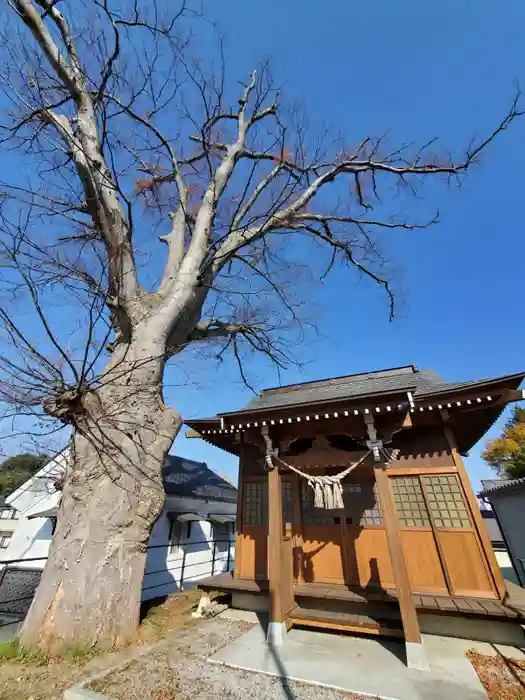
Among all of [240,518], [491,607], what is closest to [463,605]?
[491,607]

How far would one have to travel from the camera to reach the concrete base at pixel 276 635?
4.16 meters

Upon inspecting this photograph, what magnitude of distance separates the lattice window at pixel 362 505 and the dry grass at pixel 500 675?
199cm

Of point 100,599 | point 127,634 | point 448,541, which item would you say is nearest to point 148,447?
point 100,599

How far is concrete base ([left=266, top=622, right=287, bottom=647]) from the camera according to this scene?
4.16m

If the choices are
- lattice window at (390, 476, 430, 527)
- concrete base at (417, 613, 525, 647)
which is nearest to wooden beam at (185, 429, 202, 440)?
lattice window at (390, 476, 430, 527)

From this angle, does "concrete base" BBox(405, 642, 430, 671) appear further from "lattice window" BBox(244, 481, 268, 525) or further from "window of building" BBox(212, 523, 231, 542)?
"window of building" BBox(212, 523, 231, 542)

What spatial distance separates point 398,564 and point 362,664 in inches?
45.9

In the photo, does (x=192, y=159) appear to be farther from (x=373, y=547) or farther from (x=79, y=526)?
(x=373, y=547)

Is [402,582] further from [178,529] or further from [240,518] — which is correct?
[178,529]

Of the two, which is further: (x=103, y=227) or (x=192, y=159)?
(x=192, y=159)

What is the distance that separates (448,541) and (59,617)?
5.61 m

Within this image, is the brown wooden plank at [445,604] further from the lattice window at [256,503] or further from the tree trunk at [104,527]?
the tree trunk at [104,527]

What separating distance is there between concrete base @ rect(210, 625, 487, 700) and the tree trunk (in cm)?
145

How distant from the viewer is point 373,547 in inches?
214
